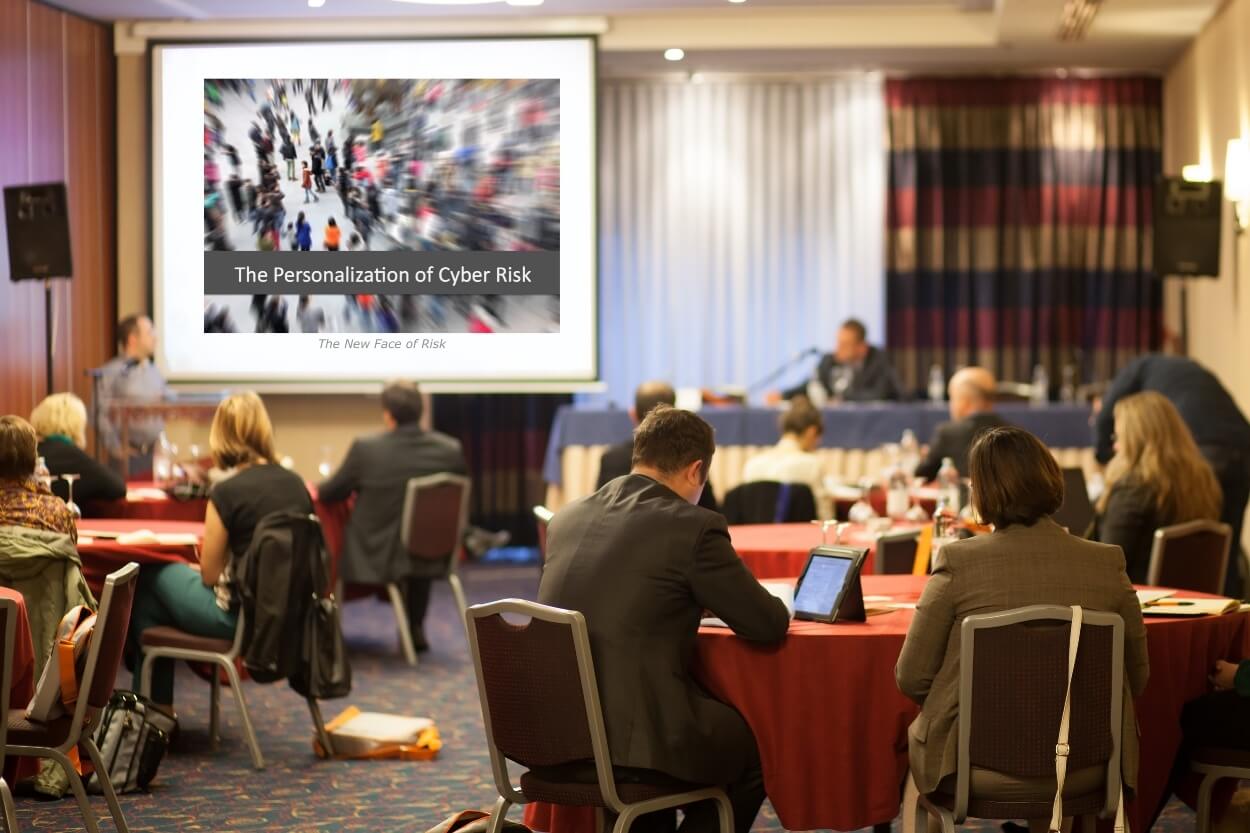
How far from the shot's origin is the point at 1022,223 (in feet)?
34.6

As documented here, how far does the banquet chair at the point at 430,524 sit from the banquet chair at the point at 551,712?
3.52 metres

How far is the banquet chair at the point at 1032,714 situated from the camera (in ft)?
9.81

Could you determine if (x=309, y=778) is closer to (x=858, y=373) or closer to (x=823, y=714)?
(x=823, y=714)

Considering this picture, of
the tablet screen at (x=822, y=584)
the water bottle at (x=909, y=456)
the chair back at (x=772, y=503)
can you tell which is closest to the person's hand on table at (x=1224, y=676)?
the tablet screen at (x=822, y=584)

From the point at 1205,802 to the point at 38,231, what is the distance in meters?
5.92

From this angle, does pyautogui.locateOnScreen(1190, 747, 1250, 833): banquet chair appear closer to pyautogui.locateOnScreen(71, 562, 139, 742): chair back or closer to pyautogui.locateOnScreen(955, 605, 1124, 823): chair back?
pyautogui.locateOnScreen(955, 605, 1124, 823): chair back

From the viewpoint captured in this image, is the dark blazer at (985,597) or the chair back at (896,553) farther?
the chair back at (896,553)

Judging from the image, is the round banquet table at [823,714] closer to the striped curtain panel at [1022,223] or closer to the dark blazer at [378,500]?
the dark blazer at [378,500]

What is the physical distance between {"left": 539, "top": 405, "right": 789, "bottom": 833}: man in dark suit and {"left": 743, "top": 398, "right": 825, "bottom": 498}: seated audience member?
2.92 meters

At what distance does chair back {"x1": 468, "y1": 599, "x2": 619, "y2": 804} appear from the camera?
123 inches

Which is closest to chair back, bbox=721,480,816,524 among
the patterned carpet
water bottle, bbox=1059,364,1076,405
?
the patterned carpet

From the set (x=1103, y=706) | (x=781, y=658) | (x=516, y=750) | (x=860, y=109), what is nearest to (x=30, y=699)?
(x=516, y=750)

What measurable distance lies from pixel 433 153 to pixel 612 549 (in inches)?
49.3

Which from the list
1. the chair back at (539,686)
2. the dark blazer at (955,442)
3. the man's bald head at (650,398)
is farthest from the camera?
the dark blazer at (955,442)
